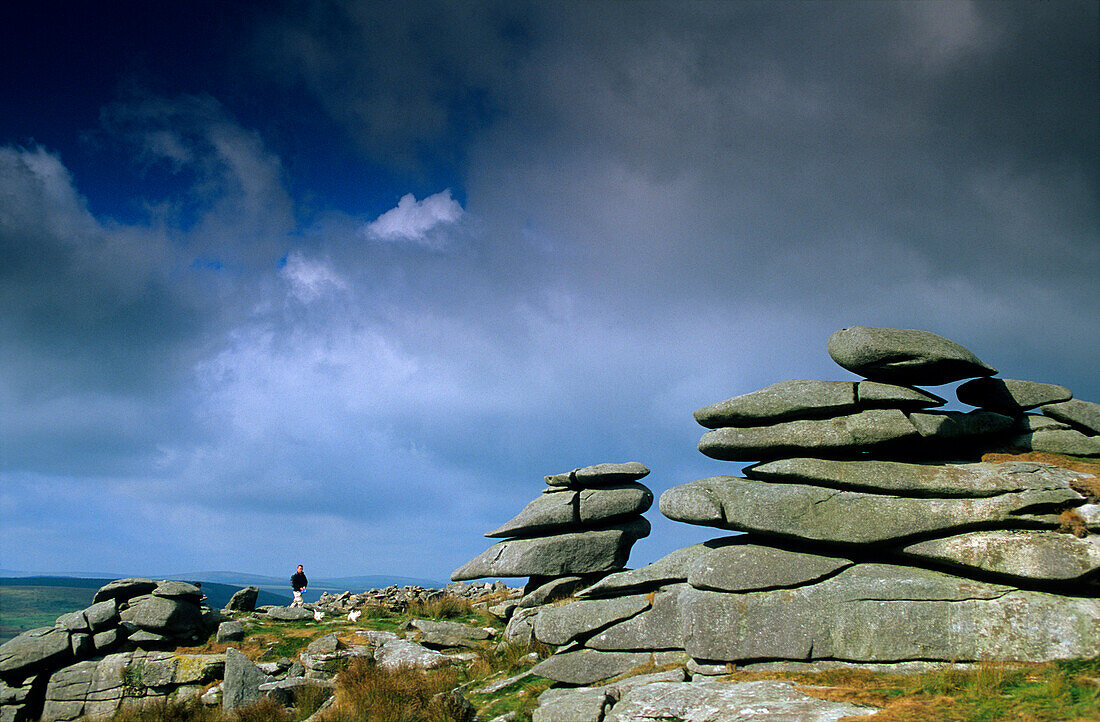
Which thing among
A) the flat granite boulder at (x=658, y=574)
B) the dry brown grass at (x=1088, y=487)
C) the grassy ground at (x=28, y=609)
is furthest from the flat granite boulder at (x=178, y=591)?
the grassy ground at (x=28, y=609)

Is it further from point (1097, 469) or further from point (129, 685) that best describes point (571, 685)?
point (129, 685)

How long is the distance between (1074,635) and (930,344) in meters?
7.82

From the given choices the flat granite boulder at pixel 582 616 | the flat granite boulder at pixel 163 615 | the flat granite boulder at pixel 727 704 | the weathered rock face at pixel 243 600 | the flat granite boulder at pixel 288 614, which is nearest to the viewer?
the flat granite boulder at pixel 727 704

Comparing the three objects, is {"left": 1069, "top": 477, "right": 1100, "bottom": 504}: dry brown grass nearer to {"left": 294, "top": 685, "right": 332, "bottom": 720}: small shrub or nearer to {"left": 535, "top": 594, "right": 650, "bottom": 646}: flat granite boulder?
{"left": 535, "top": 594, "right": 650, "bottom": 646}: flat granite boulder

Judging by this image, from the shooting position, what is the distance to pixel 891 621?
1423 cm

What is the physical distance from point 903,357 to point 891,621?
736 cm

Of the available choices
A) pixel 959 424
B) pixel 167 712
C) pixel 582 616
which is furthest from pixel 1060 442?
pixel 167 712

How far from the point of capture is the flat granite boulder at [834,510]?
48.0ft

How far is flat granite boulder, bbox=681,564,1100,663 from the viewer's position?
13.0m

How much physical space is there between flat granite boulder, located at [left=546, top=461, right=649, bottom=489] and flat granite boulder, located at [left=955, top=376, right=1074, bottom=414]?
12.6 m

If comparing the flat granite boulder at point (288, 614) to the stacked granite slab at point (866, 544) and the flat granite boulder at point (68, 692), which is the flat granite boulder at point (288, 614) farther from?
the stacked granite slab at point (866, 544)

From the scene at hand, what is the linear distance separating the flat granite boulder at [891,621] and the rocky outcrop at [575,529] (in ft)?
27.8

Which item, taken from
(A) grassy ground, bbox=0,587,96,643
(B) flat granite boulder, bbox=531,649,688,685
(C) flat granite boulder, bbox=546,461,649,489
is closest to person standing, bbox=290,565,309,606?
(C) flat granite boulder, bbox=546,461,649,489

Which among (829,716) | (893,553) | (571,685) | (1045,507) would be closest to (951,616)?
(893,553)
